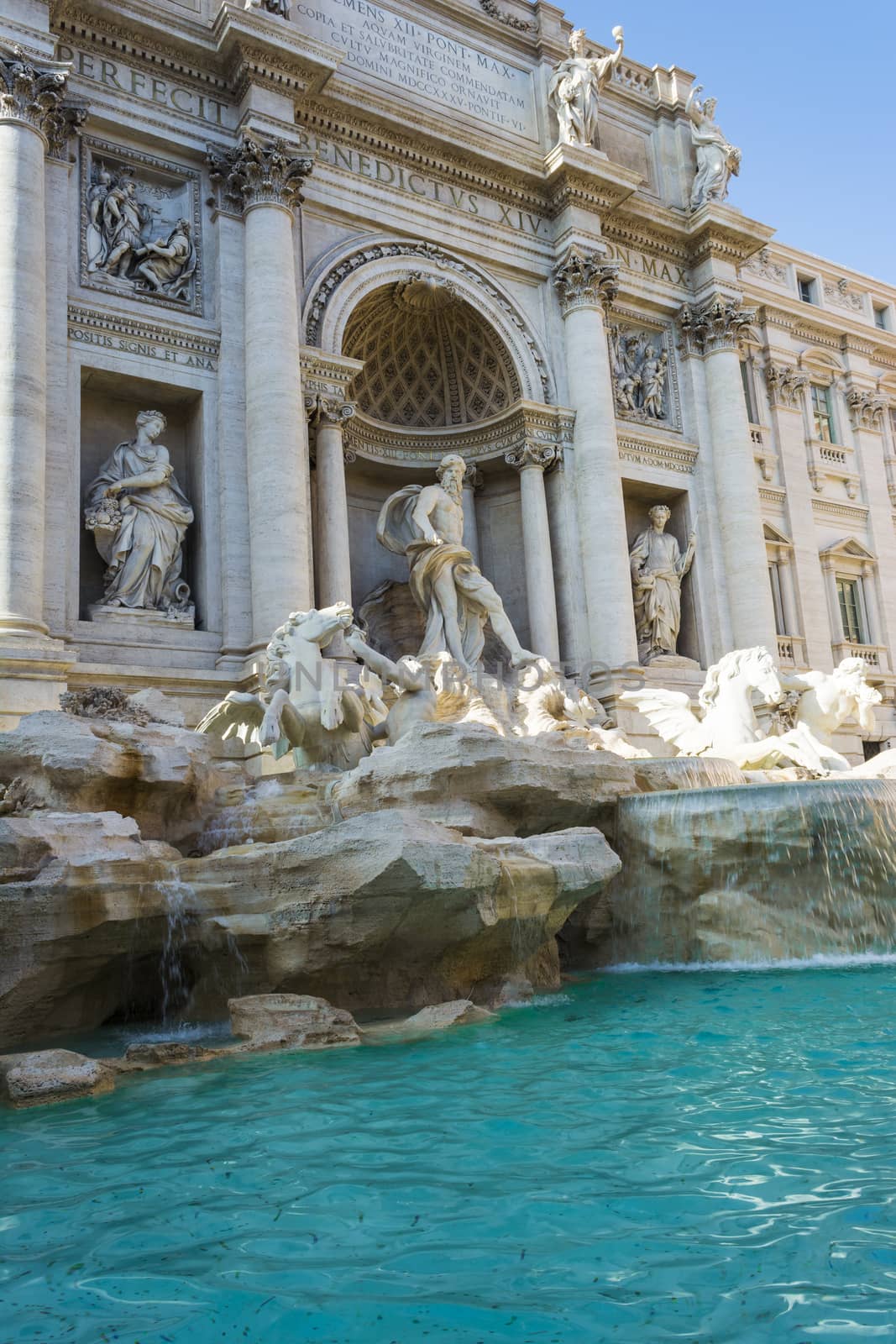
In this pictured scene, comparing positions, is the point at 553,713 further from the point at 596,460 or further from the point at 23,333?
the point at 23,333

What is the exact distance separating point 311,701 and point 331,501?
5.76m

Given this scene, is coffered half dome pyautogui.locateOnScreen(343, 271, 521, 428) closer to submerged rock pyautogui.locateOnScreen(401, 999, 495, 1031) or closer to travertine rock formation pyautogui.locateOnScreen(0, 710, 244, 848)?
travertine rock formation pyautogui.locateOnScreen(0, 710, 244, 848)

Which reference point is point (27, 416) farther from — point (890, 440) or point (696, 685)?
point (890, 440)

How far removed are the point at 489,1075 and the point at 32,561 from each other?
9.48m

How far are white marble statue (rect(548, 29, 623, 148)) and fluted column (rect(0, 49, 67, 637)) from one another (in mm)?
9085

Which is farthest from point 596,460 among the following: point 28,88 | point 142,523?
point 28,88

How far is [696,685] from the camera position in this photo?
18828mm

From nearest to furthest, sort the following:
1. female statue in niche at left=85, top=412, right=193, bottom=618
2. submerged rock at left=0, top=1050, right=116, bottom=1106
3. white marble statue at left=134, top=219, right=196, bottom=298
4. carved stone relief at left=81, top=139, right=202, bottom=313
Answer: submerged rock at left=0, top=1050, right=116, bottom=1106 < female statue in niche at left=85, top=412, right=193, bottom=618 < carved stone relief at left=81, top=139, right=202, bottom=313 < white marble statue at left=134, top=219, right=196, bottom=298

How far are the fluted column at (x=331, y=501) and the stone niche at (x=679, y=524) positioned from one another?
238 inches

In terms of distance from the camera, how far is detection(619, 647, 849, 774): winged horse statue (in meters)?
11.7

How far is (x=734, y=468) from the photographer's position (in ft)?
65.6

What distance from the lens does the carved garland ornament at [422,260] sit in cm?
1608

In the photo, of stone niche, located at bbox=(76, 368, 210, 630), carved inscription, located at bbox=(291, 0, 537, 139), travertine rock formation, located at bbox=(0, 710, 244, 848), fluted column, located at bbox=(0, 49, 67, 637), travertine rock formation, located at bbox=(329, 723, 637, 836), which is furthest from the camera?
carved inscription, located at bbox=(291, 0, 537, 139)

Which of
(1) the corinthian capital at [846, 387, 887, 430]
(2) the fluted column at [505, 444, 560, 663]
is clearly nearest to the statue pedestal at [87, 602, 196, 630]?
(2) the fluted column at [505, 444, 560, 663]
